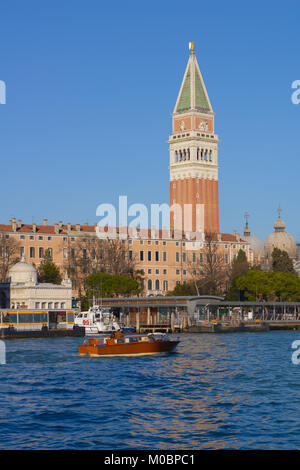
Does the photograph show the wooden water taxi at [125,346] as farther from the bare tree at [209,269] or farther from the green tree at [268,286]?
the green tree at [268,286]

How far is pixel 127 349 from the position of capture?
170ft

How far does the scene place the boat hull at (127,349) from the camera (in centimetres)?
5153

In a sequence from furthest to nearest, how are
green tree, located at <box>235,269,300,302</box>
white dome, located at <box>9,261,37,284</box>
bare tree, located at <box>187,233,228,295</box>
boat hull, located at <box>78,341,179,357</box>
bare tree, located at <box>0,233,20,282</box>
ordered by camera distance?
bare tree, located at <box>187,233,228,295</box> → green tree, located at <box>235,269,300,302</box> → bare tree, located at <box>0,233,20,282</box> → white dome, located at <box>9,261,37,284</box> → boat hull, located at <box>78,341,179,357</box>

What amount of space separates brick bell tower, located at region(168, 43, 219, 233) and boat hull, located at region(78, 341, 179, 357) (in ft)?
248

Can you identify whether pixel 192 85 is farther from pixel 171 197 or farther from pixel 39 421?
pixel 39 421

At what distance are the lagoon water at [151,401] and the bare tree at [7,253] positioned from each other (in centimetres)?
4532

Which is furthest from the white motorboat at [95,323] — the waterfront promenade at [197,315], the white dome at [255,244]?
the white dome at [255,244]

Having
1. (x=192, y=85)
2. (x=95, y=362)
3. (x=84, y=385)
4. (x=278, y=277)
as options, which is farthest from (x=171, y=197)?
(x=84, y=385)

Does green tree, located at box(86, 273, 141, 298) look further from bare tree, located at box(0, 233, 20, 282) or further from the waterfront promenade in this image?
bare tree, located at box(0, 233, 20, 282)

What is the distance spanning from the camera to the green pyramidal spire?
131 m

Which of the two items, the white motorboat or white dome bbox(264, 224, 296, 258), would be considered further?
white dome bbox(264, 224, 296, 258)

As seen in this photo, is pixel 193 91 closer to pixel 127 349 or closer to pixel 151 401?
pixel 127 349

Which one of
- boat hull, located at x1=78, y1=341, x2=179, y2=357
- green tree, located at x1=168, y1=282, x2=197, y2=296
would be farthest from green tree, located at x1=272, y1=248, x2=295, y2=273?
boat hull, located at x1=78, y1=341, x2=179, y2=357

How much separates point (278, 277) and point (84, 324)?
98.4ft
